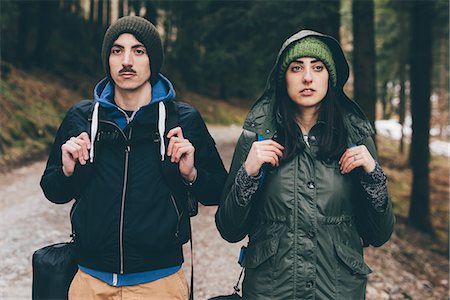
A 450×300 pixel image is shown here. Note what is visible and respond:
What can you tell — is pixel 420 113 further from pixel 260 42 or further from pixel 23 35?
pixel 23 35

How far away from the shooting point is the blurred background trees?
10.0 metres

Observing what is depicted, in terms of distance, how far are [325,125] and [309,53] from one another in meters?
0.41

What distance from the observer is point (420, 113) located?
12.3 metres

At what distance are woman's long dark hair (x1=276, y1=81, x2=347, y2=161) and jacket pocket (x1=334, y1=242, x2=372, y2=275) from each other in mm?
483

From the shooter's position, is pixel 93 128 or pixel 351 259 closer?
pixel 351 259

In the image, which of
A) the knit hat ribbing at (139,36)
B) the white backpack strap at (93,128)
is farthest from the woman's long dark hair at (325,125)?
the white backpack strap at (93,128)

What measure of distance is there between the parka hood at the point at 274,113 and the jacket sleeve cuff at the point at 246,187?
26cm

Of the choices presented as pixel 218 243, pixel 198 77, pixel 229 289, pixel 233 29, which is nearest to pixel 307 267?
pixel 229 289

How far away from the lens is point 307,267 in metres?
2.70

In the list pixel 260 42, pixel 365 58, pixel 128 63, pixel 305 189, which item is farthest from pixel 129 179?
pixel 260 42

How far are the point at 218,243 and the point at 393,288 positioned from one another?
8.72ft

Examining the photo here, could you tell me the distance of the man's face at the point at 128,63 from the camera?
294cm

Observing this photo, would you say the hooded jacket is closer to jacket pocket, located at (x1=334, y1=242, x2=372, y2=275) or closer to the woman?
the woman

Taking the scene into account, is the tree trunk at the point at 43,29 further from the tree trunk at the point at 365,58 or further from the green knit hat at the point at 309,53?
the green knit hat at the point at 309,53
